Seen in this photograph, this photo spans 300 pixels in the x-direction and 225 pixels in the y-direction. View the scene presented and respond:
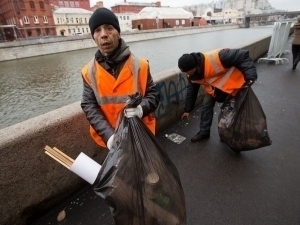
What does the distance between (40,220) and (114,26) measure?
1773 millimetres

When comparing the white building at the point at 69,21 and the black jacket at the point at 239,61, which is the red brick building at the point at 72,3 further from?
the black jacket at the point at 239,61

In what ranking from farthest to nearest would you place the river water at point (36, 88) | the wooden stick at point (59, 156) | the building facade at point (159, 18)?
the building facade at point (159, 18) < the river water at point (36, 88) < the wooden stick at point (59, 156)

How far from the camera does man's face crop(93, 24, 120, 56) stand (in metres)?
1.56

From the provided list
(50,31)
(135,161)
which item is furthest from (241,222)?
(50,31)

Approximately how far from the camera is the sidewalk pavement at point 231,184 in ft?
6.08

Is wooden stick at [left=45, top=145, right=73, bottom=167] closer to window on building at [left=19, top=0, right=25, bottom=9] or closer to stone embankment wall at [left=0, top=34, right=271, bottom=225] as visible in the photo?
stone embankment wall at [left=0, top=34, right=271, bottom=225]

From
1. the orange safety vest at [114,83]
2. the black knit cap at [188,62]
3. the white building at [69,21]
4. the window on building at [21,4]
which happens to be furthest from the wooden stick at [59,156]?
the white building at [69,21]

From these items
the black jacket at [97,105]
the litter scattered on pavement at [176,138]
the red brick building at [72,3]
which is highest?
the red brick building at [72,3]

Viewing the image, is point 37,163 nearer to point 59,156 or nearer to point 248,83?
point 59,156

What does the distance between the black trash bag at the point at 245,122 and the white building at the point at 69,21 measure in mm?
56405

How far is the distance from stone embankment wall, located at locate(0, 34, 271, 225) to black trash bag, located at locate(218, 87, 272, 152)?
1535mm

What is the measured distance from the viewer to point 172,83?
3.32 m

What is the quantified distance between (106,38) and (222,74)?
1588mm

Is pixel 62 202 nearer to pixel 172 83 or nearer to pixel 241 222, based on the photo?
pixel 241 222
